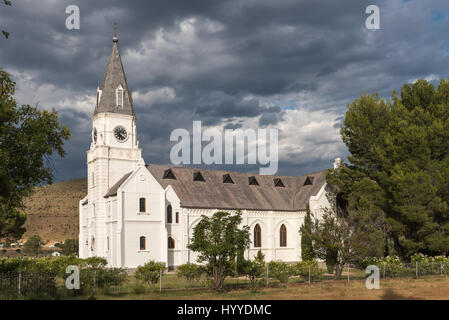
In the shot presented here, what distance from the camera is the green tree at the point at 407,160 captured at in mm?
38875

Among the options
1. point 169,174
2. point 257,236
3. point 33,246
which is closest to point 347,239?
point 257,236

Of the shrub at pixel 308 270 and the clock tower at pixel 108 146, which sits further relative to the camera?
the clock tower at pixel 108 146

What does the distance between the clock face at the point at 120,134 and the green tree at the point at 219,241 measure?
2877 cm

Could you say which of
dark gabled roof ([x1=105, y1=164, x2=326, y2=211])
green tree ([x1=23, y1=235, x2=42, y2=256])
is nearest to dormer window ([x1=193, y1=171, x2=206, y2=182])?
dark gabled roof ([x1=105, y1=164, x2=326, y2=211])

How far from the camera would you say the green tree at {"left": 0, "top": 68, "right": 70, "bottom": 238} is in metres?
20.5

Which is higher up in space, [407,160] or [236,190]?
[407,160]

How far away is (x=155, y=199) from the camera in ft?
158

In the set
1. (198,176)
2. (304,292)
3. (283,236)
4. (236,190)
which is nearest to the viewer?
(304,292)

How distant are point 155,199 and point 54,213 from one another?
238 feet

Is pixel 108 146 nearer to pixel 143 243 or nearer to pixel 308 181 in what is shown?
pixel 143 243

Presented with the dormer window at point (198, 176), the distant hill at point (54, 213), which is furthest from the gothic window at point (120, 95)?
the distant hill at point (54, 213)

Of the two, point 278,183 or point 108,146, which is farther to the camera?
point 278,183

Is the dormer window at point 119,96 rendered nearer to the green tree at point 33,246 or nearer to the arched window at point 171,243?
the arched window at point 171,243
